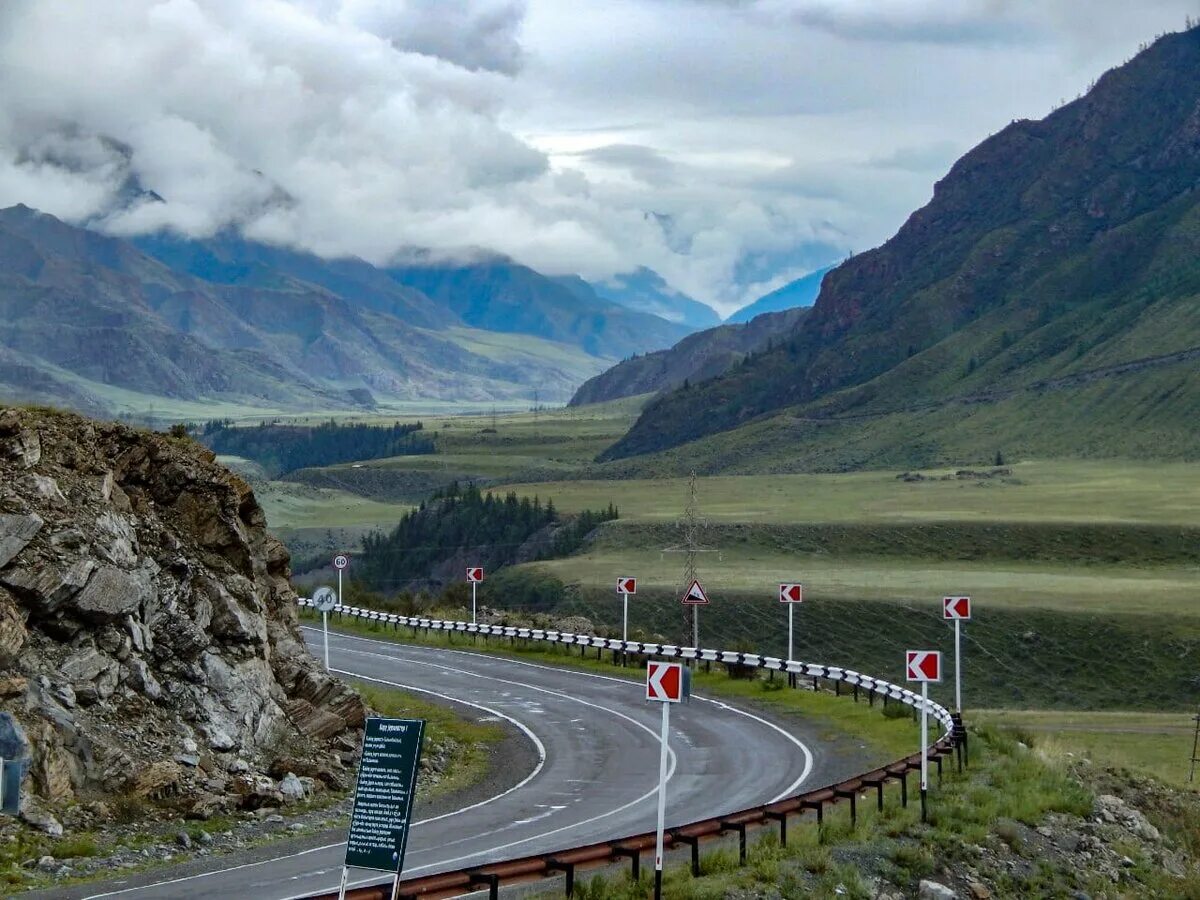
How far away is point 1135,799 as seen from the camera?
30.6 metres

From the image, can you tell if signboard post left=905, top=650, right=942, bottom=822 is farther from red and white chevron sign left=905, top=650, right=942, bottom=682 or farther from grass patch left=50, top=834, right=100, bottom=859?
grass patch left=50, top=834, right=100, bottom=859

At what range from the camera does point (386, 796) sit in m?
14.9

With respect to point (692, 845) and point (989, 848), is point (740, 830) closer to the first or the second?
point (692, 845)

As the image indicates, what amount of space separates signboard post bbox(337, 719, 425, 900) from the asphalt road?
164 inches

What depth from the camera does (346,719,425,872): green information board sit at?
14820mm

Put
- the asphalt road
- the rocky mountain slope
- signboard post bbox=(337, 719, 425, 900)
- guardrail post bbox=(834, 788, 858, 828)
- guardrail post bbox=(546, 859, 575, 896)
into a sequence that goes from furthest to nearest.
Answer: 1. guardrail post bbox=(834, 788, 858, 828)
2. the rocky mountain slope
3. the asphalt road
4. guardrail post bbox=(546, 859, 575, 896)
5. signboard post bbox=(337, 719, 425, 900)

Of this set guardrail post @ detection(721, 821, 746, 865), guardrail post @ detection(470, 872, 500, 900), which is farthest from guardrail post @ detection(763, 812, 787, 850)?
guardrail post @ detection(470, 872, 500, 900)

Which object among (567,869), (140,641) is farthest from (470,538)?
A: (567,869)

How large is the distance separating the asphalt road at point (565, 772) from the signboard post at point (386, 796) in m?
4.16

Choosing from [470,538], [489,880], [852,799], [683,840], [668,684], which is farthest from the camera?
[470,538]

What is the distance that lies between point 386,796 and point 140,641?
12083mm

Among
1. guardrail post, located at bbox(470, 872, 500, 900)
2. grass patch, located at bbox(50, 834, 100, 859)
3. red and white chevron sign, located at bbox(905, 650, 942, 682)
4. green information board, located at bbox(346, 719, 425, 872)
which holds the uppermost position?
red and white chevron sign, located at bbox(905, 650, 942, 682)

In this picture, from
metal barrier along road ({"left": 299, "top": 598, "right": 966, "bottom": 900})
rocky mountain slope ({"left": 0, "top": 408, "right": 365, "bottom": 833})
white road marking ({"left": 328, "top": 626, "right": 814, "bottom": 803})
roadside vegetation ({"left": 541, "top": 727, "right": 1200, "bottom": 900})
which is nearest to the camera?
metal barrier along road ({"left": 299, "top": 598, "right": 966, "bottom": 900})

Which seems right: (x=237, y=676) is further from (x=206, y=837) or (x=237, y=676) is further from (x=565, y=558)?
(x=565, y=558)
